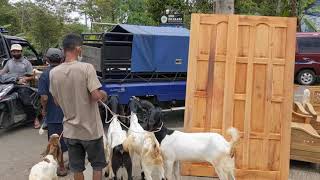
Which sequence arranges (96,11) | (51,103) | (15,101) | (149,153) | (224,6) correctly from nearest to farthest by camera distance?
(149,153) → (51,103) → (224,6) → (15,101) → (96,11)

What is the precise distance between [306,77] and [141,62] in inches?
409

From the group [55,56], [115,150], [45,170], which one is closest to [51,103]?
[55,56]

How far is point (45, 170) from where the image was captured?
5.19m

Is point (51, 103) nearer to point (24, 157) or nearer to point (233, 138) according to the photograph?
point (24, 157)

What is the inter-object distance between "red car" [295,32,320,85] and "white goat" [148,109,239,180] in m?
13.1

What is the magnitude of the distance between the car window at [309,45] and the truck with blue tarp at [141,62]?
28.9ft

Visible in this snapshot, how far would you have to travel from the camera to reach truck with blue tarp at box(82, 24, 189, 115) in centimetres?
921

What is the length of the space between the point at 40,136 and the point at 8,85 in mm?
1175

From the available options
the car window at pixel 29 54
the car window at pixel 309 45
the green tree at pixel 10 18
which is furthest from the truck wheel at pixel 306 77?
the green tree at pixel 10 18

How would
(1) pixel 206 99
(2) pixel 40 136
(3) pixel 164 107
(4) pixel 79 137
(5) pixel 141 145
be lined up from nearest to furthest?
(4) pixel 79 137 < (5) pixel 141 145 < (1) pixel 206 99 < (2) pixel 40 136 < (3) pixel 164 107

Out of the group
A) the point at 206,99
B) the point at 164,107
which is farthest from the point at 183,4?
the point at 206,99

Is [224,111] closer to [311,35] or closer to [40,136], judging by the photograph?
[40,136]

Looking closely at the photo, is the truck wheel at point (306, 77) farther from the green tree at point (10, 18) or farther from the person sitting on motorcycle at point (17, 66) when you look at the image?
the green tree at point (10, 18)

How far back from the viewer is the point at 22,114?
30.6 ft
